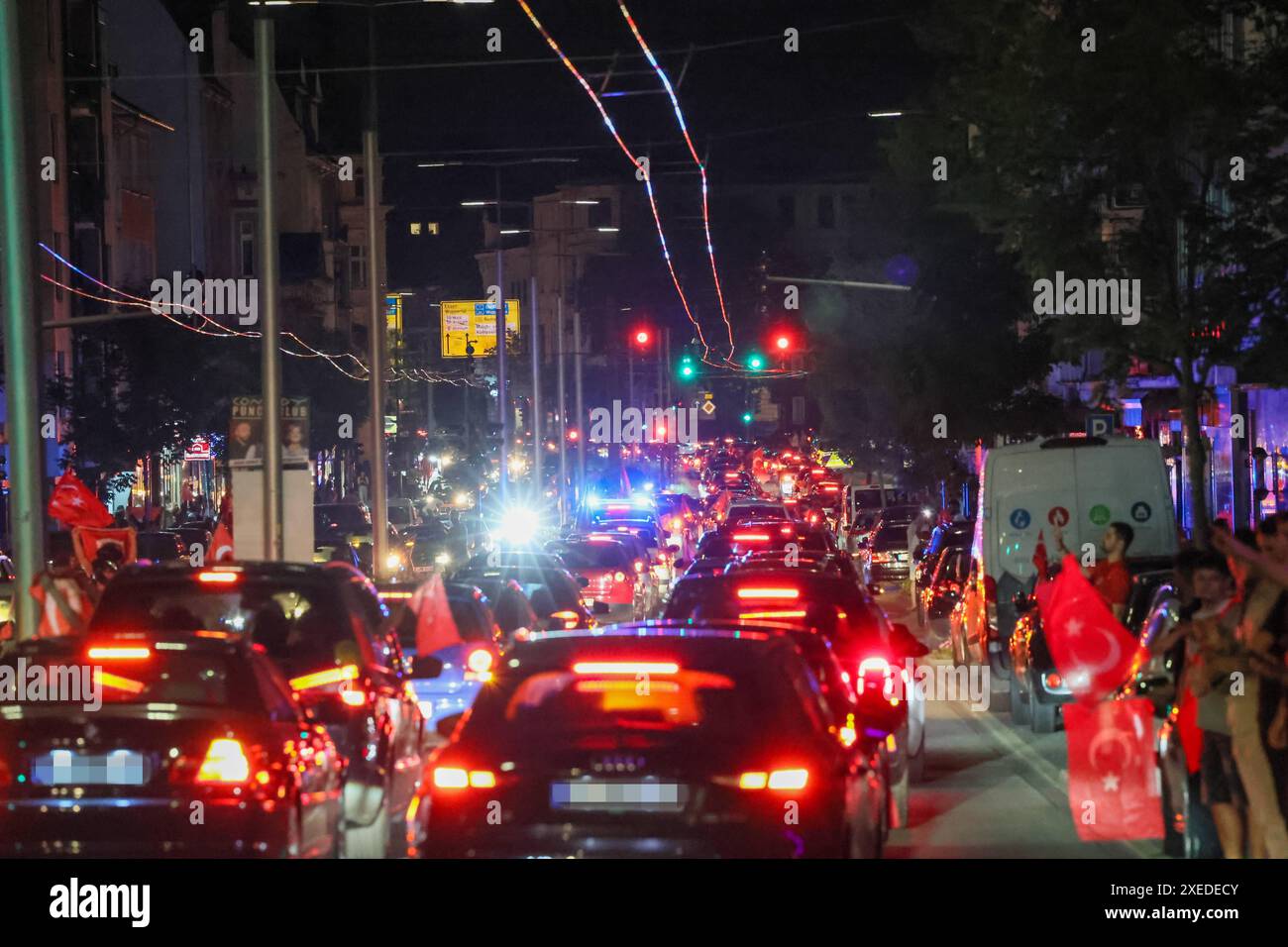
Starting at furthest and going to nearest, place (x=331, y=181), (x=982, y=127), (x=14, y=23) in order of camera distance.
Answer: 1. (x=331, y=181)
2. (x=982, y=127)
3. (x=14, y=23)

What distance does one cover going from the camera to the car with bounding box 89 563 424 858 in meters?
12.1

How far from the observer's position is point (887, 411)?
212 feet

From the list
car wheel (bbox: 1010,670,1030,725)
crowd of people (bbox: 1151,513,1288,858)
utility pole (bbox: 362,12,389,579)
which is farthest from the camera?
utility pole (bbox: 362,12,389,579)

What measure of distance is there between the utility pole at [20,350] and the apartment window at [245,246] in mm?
60711

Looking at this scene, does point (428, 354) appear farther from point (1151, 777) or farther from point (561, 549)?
point (1151, 777)

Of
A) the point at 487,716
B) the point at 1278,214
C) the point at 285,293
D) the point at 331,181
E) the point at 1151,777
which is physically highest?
the point at 331,181

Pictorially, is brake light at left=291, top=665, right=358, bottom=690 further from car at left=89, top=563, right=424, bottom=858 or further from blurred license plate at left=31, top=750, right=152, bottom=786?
blurred license plate at left=31, top=750, right=152, bottom=786

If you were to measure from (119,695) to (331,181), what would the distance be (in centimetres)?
9066

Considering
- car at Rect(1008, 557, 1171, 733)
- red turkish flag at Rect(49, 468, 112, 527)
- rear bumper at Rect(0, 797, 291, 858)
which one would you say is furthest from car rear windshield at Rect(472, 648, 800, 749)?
red turkish flag at Rect(49, 468, 112, 527)

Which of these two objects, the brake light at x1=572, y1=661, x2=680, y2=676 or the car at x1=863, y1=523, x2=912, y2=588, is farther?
the car at x1=863, y1=523, x2=912, y2=588

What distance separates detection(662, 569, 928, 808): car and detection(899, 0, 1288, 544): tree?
8250 mm

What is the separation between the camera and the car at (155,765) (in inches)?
358

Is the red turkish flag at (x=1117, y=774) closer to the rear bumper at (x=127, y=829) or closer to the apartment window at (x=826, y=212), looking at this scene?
the rear bumper at (x=127, y=829)

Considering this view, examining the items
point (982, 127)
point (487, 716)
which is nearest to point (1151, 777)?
point (487, 716)
